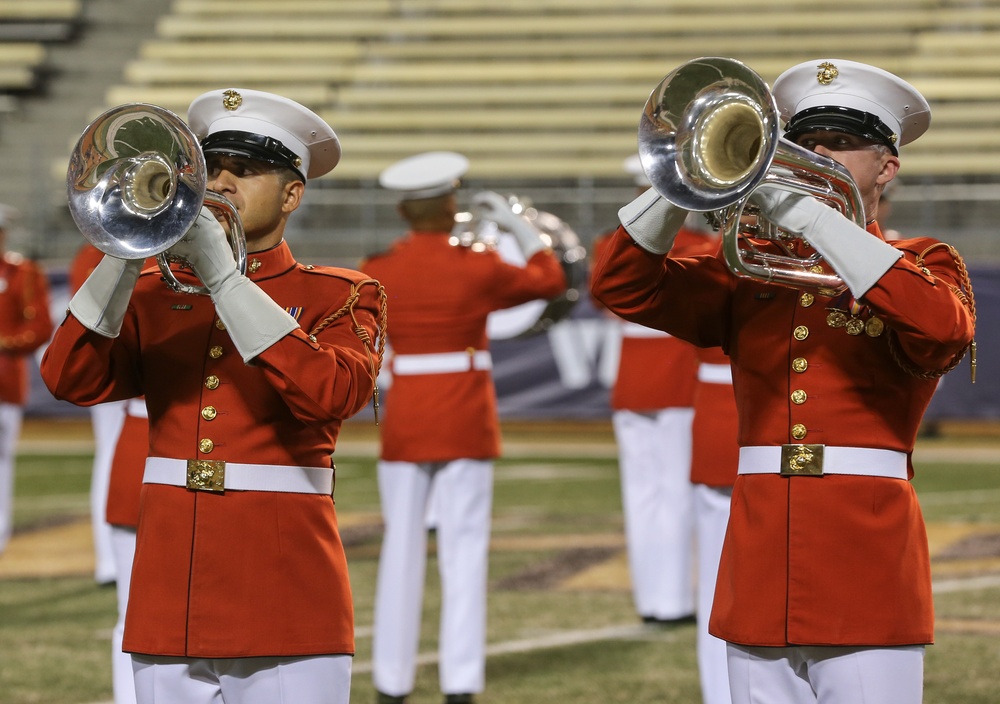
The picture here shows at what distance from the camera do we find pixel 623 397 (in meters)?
6.94

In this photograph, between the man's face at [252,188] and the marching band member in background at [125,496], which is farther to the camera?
the marching band member in background at [125,496]

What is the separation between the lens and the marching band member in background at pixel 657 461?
6613 millimetres

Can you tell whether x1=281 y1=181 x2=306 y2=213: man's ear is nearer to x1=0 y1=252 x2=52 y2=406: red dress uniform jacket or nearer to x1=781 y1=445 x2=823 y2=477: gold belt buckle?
x1=781 y1=445 x2=823 y2=477: gold belt buckle

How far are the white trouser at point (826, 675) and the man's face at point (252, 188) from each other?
115 cm

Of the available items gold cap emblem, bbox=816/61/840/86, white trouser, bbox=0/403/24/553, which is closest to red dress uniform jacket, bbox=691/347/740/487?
gold cap emblem, bbox=816/61/840/86

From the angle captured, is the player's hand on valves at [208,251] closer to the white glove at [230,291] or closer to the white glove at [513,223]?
the white glove at [230,291]

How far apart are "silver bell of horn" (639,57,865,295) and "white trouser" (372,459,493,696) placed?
2939 millimetres

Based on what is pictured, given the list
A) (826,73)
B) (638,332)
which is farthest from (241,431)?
(638,332)

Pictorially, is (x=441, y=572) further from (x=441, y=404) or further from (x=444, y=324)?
(x=444, y=324)

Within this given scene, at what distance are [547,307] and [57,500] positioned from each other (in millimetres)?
4910

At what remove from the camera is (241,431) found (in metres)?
2.77

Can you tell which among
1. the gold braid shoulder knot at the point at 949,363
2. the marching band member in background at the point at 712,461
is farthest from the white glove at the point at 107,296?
the marching band member in background at the point at 712,461

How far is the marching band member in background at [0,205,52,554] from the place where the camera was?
8.24 m

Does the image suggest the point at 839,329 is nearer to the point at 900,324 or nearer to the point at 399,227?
the point at 900,324
